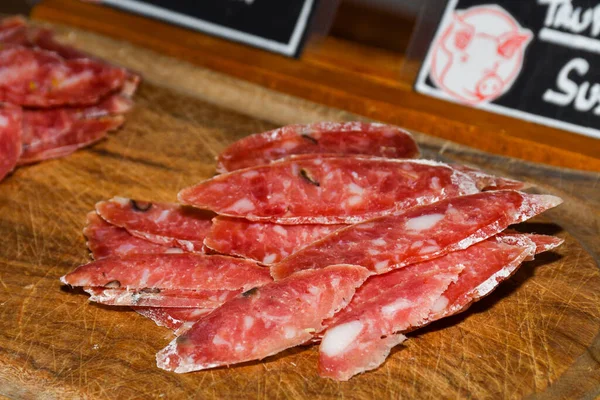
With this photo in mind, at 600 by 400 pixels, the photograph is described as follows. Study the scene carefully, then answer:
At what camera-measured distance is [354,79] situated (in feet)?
9.37

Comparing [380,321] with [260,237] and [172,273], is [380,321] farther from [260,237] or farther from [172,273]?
[172,273]

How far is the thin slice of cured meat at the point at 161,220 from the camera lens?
1.91m

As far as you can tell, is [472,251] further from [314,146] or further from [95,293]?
[95,293]

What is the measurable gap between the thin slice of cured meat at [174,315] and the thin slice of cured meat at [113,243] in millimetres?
166

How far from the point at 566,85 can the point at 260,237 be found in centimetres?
141

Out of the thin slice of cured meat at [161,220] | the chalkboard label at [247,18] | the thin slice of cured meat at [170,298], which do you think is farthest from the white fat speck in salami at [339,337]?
the chalkboard label at [247,18]

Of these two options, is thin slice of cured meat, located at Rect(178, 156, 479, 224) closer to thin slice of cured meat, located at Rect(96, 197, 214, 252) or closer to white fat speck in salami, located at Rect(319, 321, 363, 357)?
thin slice of cured meat, located at Rect(96, 197, 214, 252)

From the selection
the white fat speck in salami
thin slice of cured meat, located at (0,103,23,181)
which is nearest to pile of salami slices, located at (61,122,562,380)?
the white fat speck in salami

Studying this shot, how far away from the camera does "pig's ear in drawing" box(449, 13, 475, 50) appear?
2.71 metres

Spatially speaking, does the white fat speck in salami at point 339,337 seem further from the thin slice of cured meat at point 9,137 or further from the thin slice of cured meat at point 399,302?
the thin slice of cured meat at point 9,137

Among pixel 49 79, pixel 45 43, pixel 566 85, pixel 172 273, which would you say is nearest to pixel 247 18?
pixel 45 43

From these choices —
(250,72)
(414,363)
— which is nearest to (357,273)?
(414,363)

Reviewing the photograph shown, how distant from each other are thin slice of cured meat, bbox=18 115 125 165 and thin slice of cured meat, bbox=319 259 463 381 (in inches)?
48.0

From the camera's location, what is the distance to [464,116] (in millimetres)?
2672
